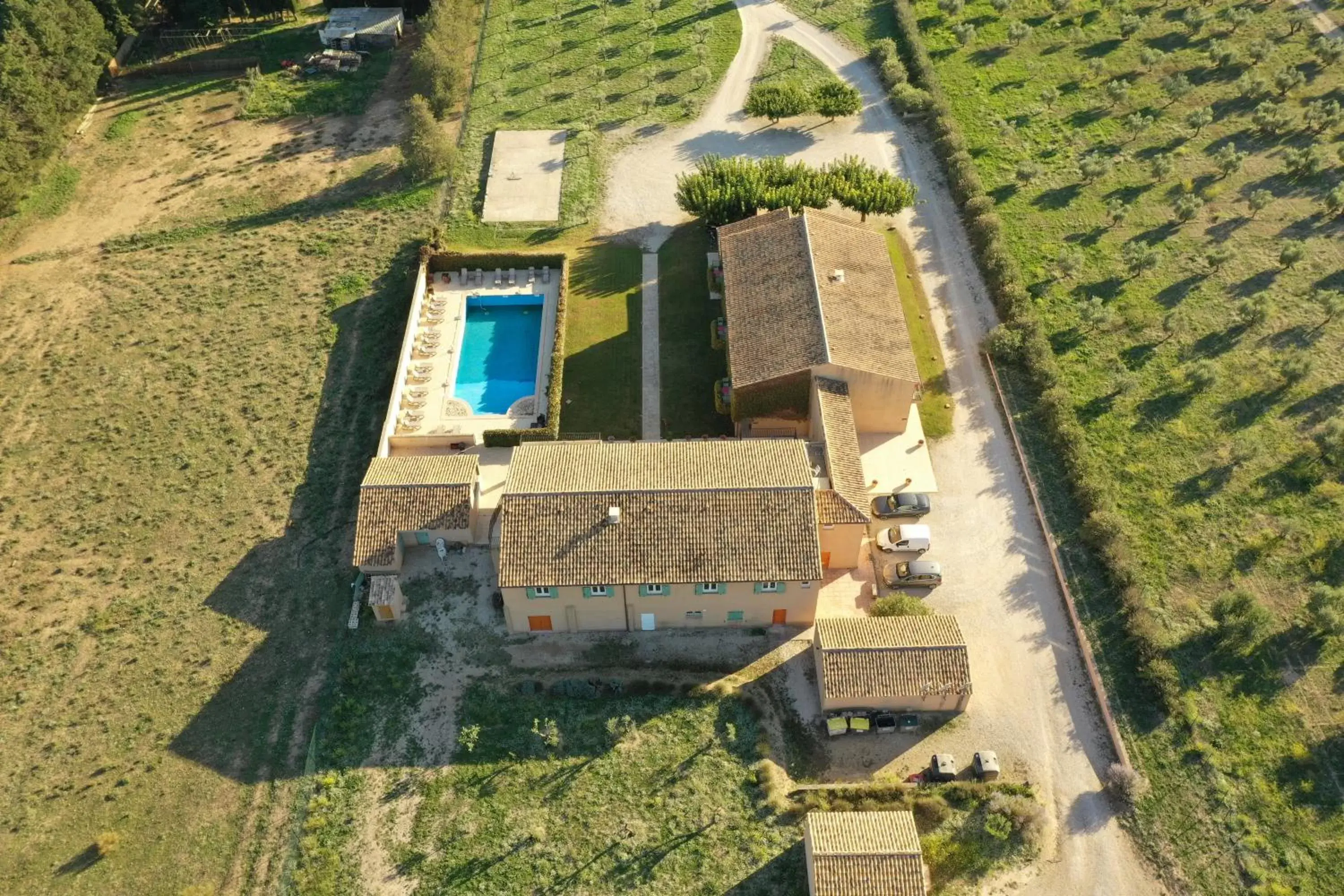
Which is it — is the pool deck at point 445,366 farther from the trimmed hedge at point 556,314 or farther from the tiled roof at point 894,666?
the tiled roof at point 894,666

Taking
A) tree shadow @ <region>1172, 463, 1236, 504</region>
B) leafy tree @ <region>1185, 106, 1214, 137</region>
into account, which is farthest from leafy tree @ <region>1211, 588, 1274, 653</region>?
leafy tree @ <region>1185, 106, 1214, 137</region>

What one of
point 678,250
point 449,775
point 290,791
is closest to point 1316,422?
point 678,250

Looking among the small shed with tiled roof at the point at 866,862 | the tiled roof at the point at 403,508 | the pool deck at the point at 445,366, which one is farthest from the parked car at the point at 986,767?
the pool deck at the point at 445,366

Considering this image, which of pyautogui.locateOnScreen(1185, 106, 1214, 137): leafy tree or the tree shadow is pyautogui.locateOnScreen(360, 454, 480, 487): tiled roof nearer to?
the tree shadow

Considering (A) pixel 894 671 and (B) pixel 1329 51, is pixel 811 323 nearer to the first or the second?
(A) pixel 894 671

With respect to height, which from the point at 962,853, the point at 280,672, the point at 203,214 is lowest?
the point at 962,853

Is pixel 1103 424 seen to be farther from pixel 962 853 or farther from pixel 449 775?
pixel 449 775

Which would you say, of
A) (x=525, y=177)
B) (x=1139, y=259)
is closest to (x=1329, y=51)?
(x=1139, y=259)
